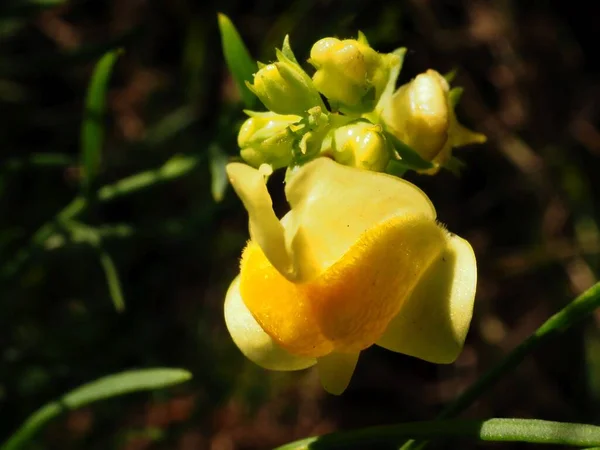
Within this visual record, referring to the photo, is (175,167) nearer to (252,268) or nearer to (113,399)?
(252,268)

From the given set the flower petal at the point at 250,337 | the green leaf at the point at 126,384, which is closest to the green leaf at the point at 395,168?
the flower petal at the point at 250,337

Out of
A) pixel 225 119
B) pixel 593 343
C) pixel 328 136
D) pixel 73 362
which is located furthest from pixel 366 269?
pixel 593 343

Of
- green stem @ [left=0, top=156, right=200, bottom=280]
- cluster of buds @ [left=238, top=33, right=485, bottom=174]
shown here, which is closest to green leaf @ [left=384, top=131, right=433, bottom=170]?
cluster of buds @ [left=238, top=33, right=485, bottom=174]

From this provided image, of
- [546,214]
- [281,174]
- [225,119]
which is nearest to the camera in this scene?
[225,119]

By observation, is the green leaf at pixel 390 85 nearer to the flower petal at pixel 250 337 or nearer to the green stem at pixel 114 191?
the flower petal at pixel 250 337

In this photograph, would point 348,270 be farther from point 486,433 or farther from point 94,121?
point 94,121

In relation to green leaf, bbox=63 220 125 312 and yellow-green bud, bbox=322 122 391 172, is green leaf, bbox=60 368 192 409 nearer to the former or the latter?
green leaf, bbox=63 220 125 312
